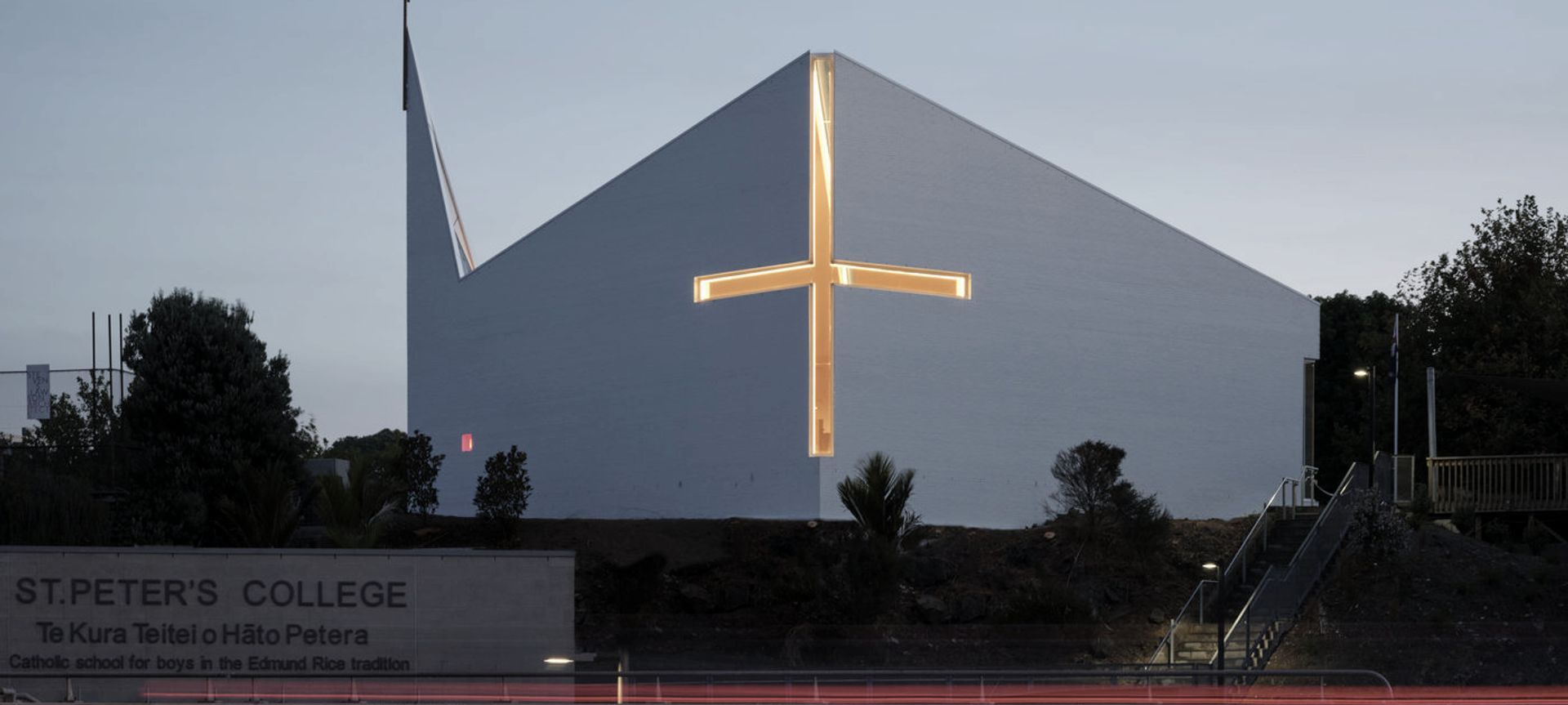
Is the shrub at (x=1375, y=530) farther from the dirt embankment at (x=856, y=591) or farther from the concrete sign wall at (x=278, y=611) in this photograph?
the concrete sign wall at (x=278, y=611)

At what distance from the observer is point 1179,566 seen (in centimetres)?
3631

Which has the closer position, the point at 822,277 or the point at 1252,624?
the point at 1252,624

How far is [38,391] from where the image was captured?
1362 inches

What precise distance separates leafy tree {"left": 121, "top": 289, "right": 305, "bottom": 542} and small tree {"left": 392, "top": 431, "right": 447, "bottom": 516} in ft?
8.21

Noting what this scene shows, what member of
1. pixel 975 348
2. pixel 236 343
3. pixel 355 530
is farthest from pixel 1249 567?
pixel 236 343

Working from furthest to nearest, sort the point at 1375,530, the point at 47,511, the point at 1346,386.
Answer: the point at 1346,386 → the point at 1375,530 → the point at 47,511

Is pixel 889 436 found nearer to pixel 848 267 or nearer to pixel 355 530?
pixel 848 267

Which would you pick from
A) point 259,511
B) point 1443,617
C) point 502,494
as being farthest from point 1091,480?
point 259,511

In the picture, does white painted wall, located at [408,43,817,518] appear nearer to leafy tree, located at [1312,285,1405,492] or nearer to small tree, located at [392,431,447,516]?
small tree, located at [392,431,447,516]

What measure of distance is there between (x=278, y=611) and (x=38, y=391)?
13927 millimetres

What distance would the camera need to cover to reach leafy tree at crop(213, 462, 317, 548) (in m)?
33.6

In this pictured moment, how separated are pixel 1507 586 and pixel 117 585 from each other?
23002 millimetres

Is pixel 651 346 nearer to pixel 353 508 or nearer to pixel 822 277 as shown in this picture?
pixel 822 277

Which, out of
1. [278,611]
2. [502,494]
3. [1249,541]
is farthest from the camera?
[502,494]
